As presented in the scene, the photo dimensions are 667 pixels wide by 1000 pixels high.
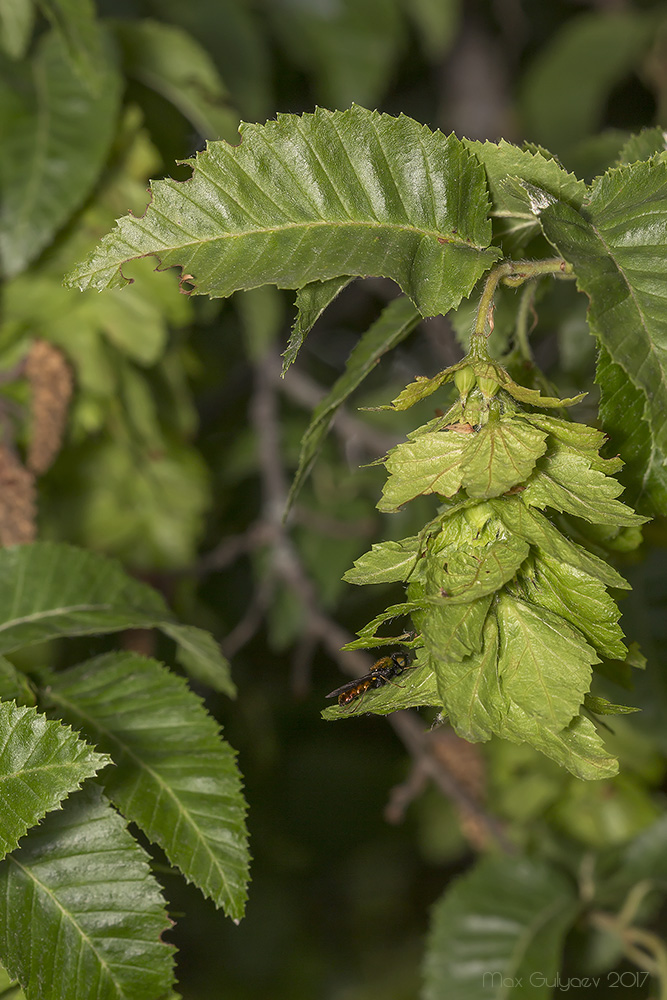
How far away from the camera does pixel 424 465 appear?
669 millimetres

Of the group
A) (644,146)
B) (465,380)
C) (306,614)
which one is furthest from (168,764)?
(306,614)

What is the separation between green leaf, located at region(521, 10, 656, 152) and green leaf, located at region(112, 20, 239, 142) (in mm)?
1549


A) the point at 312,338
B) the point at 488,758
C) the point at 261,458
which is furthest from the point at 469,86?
the point at 488,758

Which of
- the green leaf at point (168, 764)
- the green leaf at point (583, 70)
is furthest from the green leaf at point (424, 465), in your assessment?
the green leaf at point (583, 70)

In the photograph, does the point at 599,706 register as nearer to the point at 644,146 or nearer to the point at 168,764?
the point at 168,764

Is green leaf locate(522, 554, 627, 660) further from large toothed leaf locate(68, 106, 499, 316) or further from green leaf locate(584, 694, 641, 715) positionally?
large toothed leaf locate(68, 106, 499, 316)

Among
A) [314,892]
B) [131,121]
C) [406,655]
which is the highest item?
[131,121]

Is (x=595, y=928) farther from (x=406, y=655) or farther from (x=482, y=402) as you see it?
(x=482, y=402)

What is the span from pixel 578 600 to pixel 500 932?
3.70 feet

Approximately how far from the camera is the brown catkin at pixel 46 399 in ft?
4.87

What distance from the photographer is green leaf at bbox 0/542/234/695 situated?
→ 0.97 m

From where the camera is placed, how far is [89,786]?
31.6 inches

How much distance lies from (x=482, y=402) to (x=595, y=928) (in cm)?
140

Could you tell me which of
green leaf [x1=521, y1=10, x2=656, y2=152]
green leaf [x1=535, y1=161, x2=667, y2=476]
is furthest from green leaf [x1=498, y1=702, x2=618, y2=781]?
green leaf [x1=521, y1=10, x2=656, y2=152]
